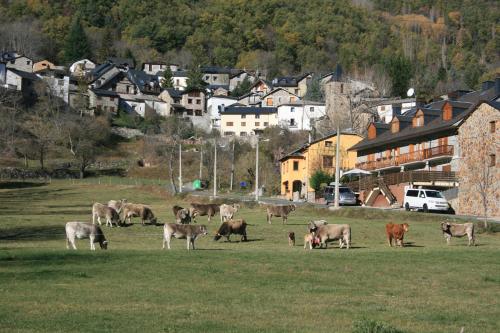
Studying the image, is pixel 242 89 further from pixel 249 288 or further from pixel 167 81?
pixel 249 288

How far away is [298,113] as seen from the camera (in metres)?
148

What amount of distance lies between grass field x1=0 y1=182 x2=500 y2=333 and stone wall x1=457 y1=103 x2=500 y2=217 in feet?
75.4

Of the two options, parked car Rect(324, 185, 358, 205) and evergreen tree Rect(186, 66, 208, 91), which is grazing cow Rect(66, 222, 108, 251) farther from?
evergreen tree Rect(186, 66, 208, 91)

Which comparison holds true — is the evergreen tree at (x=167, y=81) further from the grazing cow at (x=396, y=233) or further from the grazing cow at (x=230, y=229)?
the grazing cow at (x=396, y=233)

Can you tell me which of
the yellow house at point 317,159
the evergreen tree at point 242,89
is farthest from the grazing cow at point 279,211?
the evergreen tree at point 242,89

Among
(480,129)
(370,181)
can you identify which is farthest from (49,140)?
(480,129)

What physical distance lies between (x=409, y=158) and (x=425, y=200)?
14456mm

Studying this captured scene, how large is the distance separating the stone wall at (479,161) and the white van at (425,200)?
2.72m

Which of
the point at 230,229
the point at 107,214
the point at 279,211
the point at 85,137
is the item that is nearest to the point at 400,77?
the point at 85,137

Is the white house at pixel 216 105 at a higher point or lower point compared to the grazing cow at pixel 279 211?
higher

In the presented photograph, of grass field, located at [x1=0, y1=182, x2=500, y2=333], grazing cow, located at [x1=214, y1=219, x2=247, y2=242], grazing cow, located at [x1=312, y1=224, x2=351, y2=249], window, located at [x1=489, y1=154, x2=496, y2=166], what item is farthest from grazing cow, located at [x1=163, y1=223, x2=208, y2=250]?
window, located at [x1=489, y1=154, x2=496, y2=166]

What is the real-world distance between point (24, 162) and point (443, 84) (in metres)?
83.3

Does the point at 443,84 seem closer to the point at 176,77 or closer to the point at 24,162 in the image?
the point at 176,77

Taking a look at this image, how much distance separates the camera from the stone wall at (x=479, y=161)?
5659 centimetres
